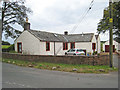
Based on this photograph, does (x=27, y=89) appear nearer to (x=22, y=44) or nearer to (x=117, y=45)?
(x=22, y=44)

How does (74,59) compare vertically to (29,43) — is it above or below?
below

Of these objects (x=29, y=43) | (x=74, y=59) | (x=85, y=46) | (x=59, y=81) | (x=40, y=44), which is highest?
(x=29, y=43)

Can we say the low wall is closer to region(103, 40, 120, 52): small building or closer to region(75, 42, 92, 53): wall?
region(75, 42, 92, 53): wall

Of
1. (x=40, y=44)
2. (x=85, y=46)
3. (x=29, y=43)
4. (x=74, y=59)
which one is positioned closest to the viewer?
(x=74, y=59)

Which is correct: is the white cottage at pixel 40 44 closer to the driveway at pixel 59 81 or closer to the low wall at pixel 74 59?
the low wall at pixel 74 59

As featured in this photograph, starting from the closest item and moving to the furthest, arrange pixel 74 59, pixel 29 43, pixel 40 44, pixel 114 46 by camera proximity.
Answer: pixel 74 59, pixel 40 44, pixel 29 43, pixel 114 46

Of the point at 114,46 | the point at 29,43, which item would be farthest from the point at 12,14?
the point at 114,46

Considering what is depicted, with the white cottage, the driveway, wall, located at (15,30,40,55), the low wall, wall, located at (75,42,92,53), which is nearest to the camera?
the driveway

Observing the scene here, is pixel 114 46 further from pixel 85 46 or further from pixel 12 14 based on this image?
pixel 12 14

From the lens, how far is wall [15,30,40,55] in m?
18.7

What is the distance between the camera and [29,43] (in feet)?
64.5

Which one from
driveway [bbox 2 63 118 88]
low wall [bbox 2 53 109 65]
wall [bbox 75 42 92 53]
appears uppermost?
wall [bbox 75 42 92 53]

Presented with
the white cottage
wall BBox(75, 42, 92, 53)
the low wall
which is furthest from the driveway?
wall BBox(75, 42, 92, 53)

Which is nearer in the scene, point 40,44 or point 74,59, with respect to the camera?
point 74,59
